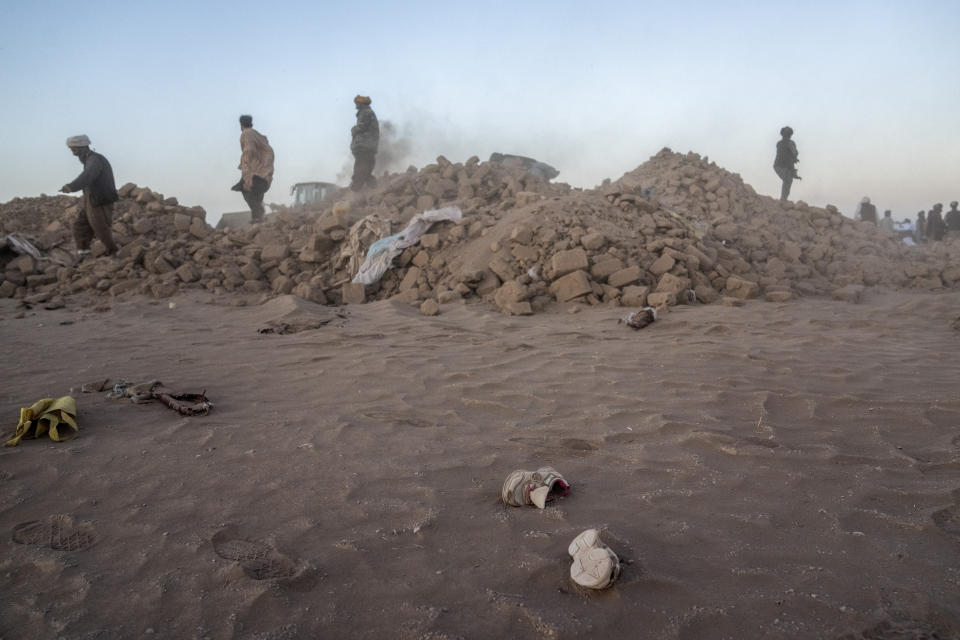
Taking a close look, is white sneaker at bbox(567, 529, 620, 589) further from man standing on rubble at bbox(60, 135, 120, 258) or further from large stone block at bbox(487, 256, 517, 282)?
man standing on rubble at bbox(60, 135, 120, 258)

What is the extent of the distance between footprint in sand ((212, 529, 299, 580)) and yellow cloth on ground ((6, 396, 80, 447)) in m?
1.43

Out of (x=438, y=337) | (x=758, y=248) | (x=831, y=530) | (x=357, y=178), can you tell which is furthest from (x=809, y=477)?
(x=357, y=178)

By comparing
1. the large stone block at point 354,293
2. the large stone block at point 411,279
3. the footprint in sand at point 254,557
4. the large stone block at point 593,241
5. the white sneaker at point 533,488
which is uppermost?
the large stone block at point 593,241

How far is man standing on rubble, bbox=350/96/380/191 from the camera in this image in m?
12.5

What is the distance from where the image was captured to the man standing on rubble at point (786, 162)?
44.7ft

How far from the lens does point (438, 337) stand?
5.02m

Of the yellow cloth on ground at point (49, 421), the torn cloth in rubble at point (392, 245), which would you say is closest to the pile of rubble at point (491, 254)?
the torn cloth in rubble at point (392, 245)

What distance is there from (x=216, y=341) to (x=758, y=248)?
8.29 m

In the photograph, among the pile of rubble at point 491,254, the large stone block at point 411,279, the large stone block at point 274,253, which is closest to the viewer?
the pile of rubble at point 491,254

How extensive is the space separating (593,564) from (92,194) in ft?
30.6

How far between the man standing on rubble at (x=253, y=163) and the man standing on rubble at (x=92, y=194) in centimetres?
255

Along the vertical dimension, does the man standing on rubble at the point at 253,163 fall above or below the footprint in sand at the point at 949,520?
above

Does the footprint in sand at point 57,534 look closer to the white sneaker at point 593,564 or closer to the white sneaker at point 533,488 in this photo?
the white sneaker at point 533,488

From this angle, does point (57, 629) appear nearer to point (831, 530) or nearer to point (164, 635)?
point (164, 635)
